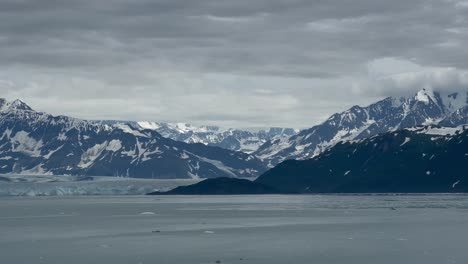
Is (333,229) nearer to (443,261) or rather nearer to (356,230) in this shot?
(356,230)

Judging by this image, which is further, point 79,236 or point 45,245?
point 79,236

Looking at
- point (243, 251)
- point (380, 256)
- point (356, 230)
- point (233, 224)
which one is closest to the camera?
point (380, 256)


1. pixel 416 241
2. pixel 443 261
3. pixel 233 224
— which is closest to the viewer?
pixel 443 261

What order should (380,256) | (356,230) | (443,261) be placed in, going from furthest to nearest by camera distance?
(356,230)
(380,256)
(443,261)

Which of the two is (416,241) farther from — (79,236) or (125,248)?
(79,236)

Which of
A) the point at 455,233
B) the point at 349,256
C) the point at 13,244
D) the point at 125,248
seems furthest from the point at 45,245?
the point at 455,233

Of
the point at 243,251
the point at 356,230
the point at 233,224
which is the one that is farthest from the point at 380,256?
the point at 233,224

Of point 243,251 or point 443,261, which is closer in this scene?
point 443,261

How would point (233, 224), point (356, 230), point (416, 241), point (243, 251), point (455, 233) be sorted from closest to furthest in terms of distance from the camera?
point (243, 251), point (416, 241), point (455, 233), point (356, 230), point (233, 224)
